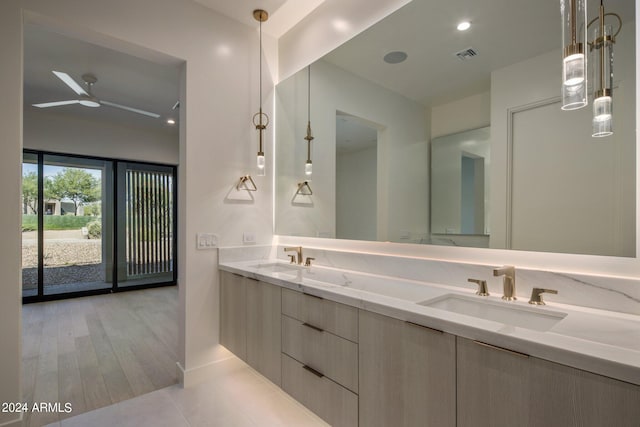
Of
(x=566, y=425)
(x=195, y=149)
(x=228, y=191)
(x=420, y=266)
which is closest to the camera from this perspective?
(x=566, y=425)

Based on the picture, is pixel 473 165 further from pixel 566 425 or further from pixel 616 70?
pixel 566 425

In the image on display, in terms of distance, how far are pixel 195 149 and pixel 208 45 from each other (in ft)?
2.74

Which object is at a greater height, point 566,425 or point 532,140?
point 532,140

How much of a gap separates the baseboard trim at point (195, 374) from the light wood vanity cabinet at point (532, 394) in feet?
6.22

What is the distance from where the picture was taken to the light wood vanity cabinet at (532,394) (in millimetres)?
720

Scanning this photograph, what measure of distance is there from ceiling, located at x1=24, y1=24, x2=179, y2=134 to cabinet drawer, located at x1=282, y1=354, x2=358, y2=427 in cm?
235

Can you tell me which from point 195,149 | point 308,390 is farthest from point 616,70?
point 195,149

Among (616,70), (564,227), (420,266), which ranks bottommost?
(420,266)

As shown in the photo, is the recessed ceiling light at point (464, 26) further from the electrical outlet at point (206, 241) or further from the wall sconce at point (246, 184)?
the electrical outlet at point (206, 241)

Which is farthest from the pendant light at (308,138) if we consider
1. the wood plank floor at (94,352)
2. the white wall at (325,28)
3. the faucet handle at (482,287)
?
the wood plank floor at (94,352)

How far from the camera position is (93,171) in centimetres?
486

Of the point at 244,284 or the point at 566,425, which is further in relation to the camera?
the point at 244,284

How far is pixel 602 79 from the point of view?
1145mm

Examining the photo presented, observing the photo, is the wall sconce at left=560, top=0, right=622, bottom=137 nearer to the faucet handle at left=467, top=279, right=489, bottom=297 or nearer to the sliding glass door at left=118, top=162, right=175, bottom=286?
the faucet handle at left=467, top=279, right=489, bottom=297
